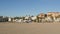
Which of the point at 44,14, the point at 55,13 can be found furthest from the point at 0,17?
the point at 55,13

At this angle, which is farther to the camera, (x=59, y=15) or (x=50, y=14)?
(x=50, y=14)

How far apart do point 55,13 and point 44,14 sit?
5.95 metres

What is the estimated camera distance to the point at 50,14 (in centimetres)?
6794

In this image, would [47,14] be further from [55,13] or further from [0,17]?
[0,17]

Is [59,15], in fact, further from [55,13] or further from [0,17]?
[0,17]

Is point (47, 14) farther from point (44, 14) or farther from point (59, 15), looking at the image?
point (59, 15)

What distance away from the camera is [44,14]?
6569 centimetres

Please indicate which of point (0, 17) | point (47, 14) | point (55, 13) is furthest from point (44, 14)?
point (0, 17)

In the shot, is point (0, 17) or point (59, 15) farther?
point (0, 17)

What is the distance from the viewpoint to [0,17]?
69062 mm

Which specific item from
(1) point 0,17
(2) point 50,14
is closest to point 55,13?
(2) point 50,14

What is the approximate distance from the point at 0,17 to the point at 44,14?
22.4 metres

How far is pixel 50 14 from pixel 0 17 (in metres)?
25.4

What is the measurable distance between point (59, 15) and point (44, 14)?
7154 millimetres
